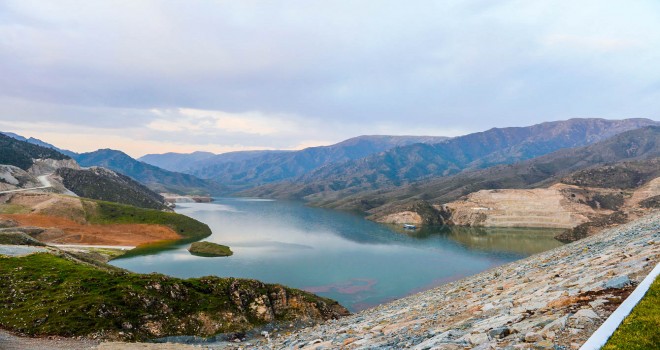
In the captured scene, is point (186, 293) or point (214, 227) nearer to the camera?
point (186, 293)

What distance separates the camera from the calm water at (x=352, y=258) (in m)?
86.6

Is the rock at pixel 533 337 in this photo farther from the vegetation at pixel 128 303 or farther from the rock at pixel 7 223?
the rock at pixel 7 223

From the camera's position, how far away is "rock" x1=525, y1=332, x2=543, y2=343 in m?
10.4

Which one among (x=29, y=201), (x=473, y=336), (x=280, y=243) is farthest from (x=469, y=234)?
(x=29, y=201)

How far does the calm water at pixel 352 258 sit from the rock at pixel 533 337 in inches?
2434

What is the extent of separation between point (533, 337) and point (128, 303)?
4247 centimetres

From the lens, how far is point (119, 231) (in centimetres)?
15025

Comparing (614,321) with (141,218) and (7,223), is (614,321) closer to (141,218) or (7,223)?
(7,223)

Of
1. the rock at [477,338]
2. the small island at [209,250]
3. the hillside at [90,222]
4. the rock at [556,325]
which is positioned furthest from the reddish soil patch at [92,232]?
the rock at [556,325]

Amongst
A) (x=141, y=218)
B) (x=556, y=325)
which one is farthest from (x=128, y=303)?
(x=141, y=218)

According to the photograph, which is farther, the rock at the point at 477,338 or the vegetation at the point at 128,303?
the vegetation at the point at 128,303

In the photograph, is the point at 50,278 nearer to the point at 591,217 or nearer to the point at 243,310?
the point at 243,310

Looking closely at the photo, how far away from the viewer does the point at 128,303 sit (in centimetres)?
4050

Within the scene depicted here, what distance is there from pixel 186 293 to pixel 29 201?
156 meters
